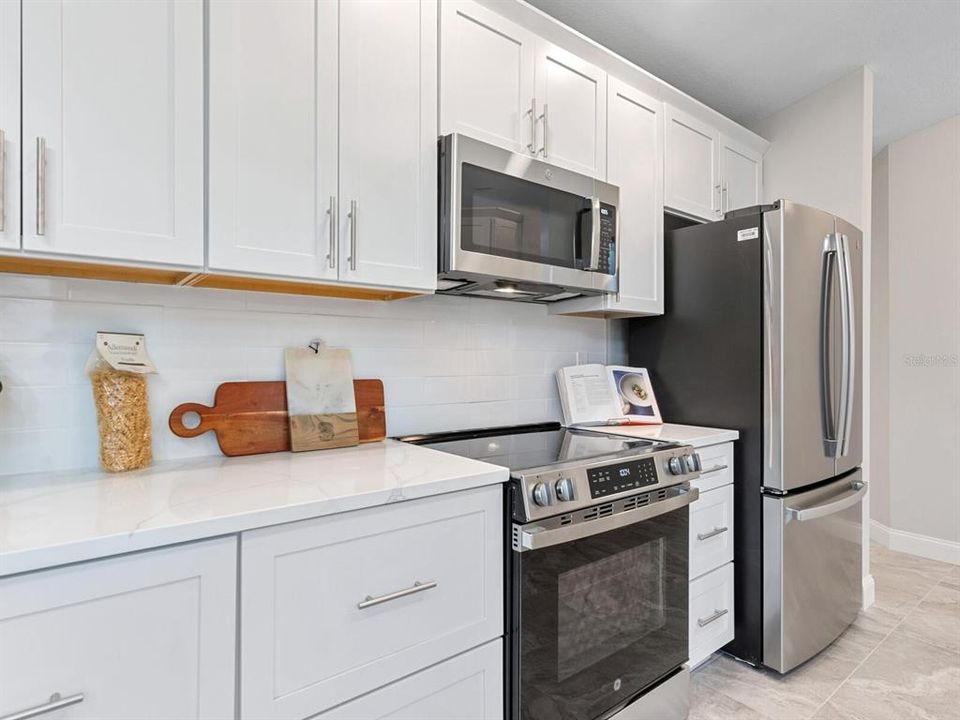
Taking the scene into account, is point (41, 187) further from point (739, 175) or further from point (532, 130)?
point (739, 175)

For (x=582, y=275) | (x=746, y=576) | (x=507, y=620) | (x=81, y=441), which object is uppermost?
(x=582, y=275)

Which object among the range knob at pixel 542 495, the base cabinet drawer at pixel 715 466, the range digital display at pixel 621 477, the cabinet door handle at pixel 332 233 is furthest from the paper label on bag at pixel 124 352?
the base cabinet drawer at pixel 715 466

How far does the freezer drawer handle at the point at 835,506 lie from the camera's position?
2.16 m

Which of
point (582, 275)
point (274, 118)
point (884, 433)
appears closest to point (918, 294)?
point (884, 433)

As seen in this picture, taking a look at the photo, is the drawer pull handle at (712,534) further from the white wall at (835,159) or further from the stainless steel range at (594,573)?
the white wall at (835,159)

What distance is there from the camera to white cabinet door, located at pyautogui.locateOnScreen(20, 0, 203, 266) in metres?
1.08

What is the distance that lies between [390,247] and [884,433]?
4.02 meters

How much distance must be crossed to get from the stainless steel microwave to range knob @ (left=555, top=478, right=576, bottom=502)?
69 centimetres

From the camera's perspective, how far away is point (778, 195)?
3.20m

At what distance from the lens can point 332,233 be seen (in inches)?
57.6

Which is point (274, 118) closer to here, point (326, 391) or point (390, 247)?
→ point (390, 247)

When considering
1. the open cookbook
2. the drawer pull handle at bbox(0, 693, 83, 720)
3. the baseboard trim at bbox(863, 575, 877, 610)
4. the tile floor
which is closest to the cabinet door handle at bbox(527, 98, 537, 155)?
the open cookbook

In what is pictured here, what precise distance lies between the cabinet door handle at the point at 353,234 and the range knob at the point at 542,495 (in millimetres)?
775

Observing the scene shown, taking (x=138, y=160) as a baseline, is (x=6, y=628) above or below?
below
